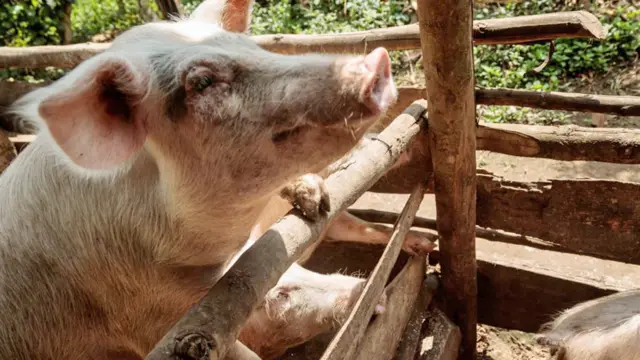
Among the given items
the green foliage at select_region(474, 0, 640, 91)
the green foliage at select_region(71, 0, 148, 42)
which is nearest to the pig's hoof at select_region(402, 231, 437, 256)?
the green foliage at select_region(474, 0, 640, 91)

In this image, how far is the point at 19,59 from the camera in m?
4.31

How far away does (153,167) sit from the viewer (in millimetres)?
2051

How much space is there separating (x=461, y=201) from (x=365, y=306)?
0.88 metres

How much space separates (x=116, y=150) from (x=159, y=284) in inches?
28.4

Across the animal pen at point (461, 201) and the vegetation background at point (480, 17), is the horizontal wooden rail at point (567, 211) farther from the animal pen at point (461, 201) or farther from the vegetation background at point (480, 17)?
the vegetation background at point (480, 17)

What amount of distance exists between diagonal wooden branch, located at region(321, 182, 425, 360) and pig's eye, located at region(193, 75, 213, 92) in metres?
0.97

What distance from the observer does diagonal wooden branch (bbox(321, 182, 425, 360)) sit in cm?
193

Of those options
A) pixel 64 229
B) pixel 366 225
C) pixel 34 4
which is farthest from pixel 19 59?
pixel 34 4

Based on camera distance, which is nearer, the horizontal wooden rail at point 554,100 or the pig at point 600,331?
the pig at point 600,331

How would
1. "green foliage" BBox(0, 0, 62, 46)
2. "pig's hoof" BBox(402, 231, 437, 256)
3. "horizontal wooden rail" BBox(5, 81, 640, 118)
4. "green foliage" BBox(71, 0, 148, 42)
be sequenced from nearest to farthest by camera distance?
"horizontal wooden rail" BBox(5, 81, 640, 118)
"pig's hoof" BBox(402, 231, 437, 256)
"green foliage" BBox(0, 0, 62, 46)
"green foliage" BBox(71, 0, 148, 42)

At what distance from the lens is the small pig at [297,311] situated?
2624 millimetres

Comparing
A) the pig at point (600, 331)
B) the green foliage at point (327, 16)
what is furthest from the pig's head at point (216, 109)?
the green foliage at point (327, 16)

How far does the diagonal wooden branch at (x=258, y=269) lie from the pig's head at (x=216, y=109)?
213 millimetres

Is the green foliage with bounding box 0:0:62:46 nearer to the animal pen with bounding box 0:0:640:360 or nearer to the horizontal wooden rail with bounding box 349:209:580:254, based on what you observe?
the animal pen with bounding box 0:0:640:360
